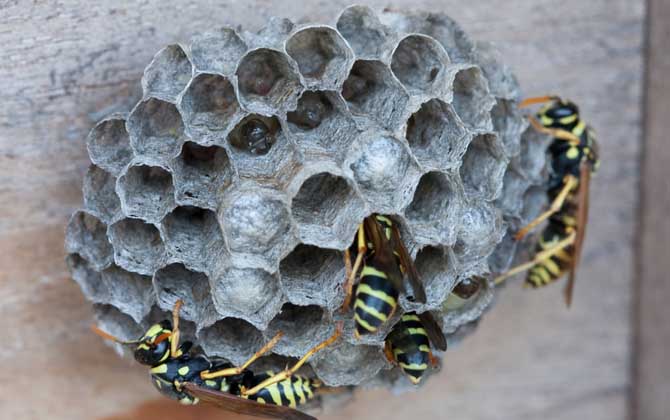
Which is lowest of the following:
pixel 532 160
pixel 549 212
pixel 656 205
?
pixel 656 205

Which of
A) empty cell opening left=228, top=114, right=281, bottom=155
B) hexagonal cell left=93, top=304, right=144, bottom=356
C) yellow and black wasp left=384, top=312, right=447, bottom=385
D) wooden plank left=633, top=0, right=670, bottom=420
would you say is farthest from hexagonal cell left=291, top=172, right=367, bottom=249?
wooden plank left=633, top=0, right=670, bottom=420

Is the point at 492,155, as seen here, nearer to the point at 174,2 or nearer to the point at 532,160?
the point at 532,160

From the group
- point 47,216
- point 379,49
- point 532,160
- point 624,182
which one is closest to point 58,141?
point 47,216

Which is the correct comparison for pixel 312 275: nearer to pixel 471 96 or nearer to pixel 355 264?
pixel 355 264

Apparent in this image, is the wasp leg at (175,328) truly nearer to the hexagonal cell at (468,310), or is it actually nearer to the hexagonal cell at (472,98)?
the hexagonal cell at (468,310)

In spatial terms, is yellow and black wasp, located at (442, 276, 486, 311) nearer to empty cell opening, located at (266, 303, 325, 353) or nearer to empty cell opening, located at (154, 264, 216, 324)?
empty cell opening, located at (266, 303, 325, 353)

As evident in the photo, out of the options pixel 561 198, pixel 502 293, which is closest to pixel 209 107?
pixel 561 198
